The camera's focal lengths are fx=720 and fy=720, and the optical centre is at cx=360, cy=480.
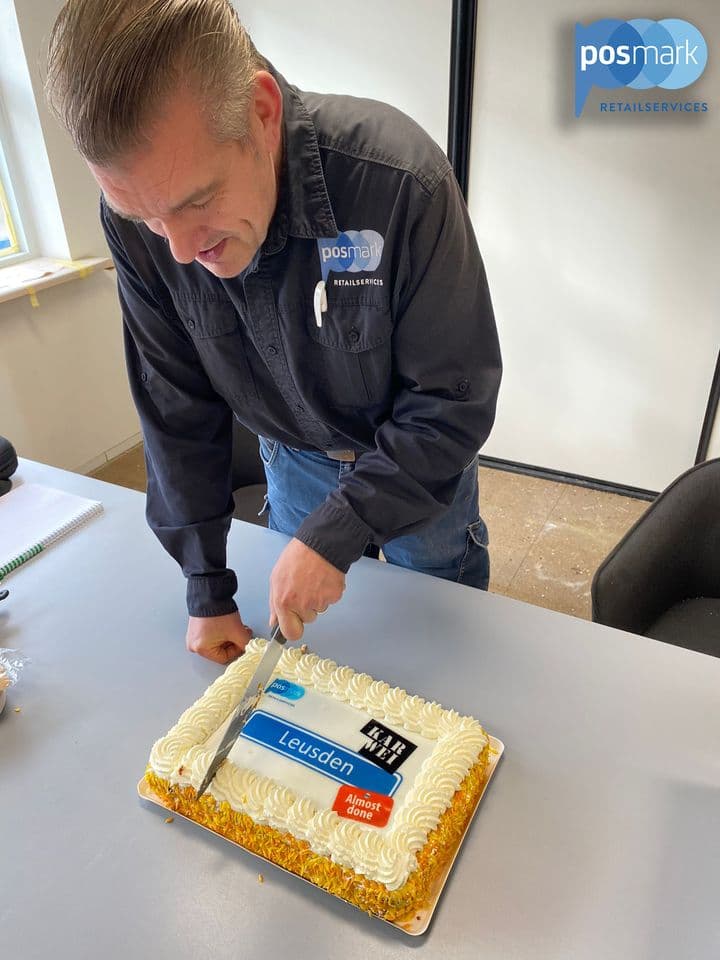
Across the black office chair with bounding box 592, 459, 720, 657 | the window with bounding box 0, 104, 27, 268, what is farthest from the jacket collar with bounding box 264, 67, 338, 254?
the window with bounding box 0, 104, 27, 268

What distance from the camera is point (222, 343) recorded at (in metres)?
1.00

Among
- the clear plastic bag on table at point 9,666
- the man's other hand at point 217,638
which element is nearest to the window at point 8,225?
the clear plastic bag on table at point 9,666

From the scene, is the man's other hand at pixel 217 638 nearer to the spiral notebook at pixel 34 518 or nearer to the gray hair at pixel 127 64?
the spiral notebook at pixel 34 518

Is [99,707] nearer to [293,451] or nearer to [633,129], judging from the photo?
[293,451]

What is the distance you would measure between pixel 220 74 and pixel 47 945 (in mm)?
839

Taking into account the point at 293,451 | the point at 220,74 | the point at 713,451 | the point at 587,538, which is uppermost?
the point at 220,74

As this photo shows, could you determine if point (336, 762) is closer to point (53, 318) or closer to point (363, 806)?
point (363, 806)

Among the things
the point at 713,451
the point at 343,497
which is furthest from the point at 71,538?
the point at 713,451

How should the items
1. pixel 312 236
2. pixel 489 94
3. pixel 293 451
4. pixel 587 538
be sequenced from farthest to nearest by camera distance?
pixel 587 538 < pixel 489 94 < pixel 293 451 < pixel 312 236

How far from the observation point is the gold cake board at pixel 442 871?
2.24 ft

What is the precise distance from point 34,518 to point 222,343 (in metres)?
0.55

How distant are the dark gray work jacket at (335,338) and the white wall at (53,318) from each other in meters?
1.79

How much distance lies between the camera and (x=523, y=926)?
68 centimetres

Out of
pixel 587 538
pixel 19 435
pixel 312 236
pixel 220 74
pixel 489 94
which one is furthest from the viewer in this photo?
pixel 19 435
